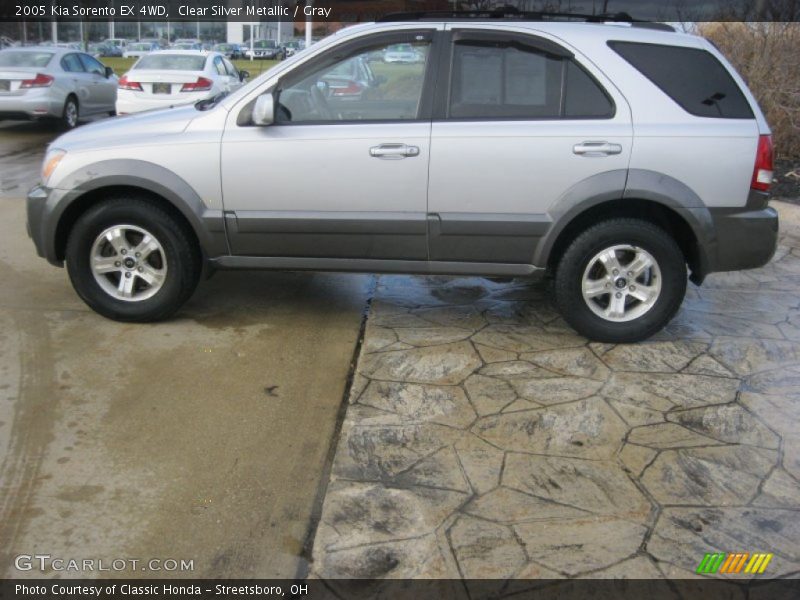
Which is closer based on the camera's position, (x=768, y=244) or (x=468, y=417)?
(x=468, y=417)

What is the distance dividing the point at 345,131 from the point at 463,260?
108 centimetres

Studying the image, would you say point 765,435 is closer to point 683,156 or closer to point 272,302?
point 683,156

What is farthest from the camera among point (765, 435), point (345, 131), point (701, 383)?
point (345, 131)

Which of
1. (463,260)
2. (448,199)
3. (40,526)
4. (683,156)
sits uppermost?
(683,156)

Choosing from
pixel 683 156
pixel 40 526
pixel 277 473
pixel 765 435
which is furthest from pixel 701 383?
pixel 40 526

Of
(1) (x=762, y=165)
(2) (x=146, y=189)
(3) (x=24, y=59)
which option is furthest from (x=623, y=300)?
Result: (3) (x=24, y=59)

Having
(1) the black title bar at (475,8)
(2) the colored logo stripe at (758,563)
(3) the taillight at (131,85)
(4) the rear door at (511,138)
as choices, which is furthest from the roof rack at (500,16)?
(3) the taillight at (131,85)

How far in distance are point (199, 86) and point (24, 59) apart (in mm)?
4153

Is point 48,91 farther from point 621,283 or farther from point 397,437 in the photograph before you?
point 397,437

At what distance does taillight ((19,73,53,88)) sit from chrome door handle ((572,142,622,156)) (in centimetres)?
1236

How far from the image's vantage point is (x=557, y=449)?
12.9 ft

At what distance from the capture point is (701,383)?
470 centimetres
